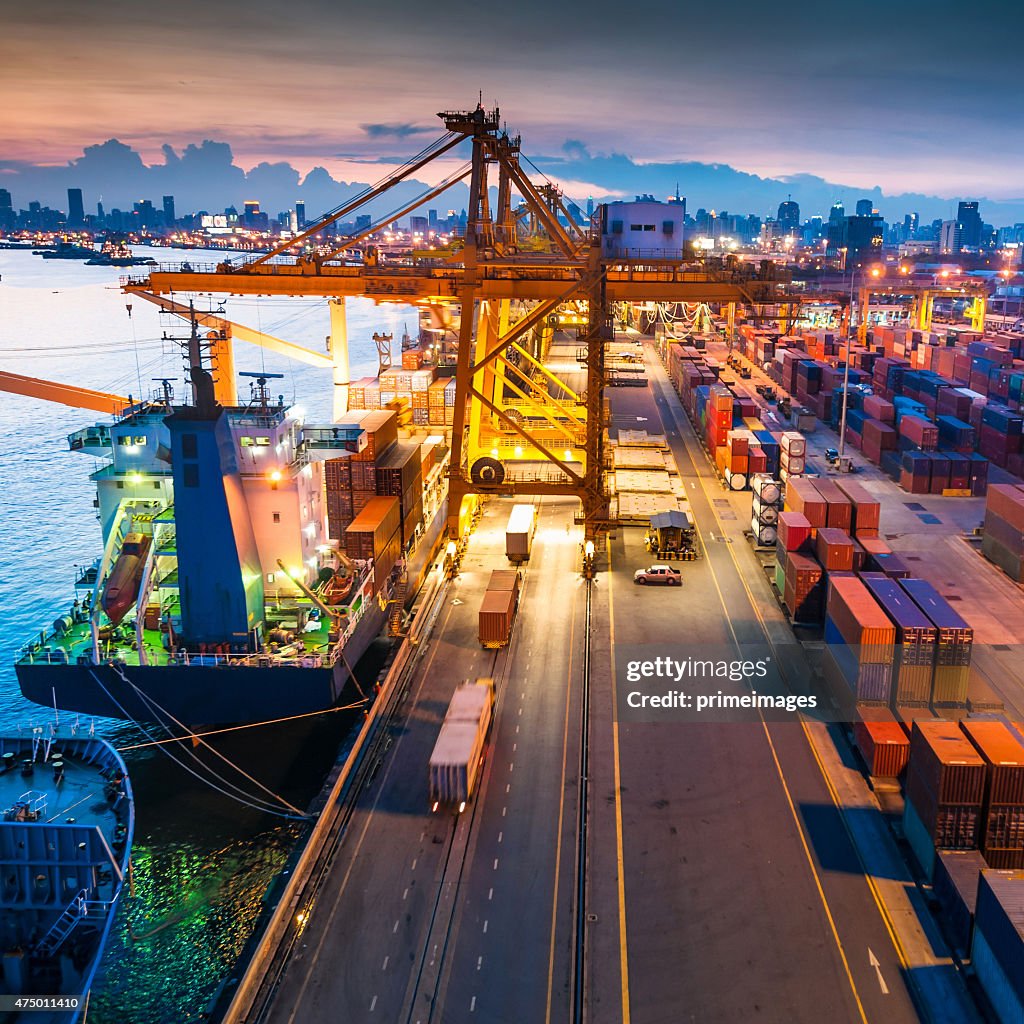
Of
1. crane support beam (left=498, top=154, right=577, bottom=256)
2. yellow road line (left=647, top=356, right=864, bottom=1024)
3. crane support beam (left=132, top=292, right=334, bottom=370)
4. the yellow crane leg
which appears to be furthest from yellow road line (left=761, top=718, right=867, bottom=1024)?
the yellow crane leg

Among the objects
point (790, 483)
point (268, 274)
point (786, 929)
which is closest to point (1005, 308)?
point (790, 483)

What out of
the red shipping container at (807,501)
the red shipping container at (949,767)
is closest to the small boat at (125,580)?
the red shipping container at (949,767)

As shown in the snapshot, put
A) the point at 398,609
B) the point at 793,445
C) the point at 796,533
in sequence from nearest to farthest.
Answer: the point at 796,533 < the point at 398,609 < the point at 793,445

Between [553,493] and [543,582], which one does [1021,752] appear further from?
[553,493]

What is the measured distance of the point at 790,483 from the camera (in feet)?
133

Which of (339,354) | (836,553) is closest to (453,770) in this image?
(836,553)

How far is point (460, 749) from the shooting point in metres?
23.5

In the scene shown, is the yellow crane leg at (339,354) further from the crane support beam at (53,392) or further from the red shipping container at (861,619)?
the red shipping container at (861,619)

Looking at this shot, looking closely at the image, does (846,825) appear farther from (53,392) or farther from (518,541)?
(53,392)

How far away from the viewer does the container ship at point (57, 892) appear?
782 inches

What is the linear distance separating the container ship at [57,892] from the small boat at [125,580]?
772 cm

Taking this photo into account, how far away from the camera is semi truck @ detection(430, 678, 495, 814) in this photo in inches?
904

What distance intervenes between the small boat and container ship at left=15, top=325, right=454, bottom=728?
5 cm

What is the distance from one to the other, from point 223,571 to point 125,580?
3805mm
